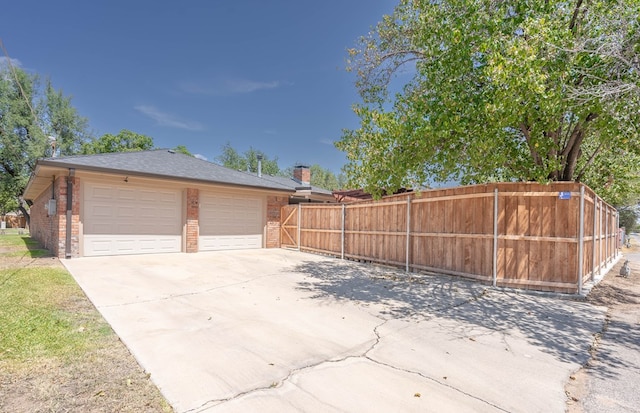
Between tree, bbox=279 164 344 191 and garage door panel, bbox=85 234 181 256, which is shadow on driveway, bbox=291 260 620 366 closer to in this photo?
garage door panel, bbox=85 234 181 256

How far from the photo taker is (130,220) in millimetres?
10703

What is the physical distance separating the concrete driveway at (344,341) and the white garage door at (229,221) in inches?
199

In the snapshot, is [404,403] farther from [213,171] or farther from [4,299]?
[213,171]

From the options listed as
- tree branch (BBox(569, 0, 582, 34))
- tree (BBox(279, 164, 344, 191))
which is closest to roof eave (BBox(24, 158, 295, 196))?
tree branch (BBox(569, 0, 582, 34))

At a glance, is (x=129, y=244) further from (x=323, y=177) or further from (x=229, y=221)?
(x=323, y=177)

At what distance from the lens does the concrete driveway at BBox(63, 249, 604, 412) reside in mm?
2691

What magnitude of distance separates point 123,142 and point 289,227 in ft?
106

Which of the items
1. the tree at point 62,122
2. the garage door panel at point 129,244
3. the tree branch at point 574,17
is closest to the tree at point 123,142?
the tree at point 62,122

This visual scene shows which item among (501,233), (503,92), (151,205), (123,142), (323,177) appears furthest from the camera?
(323,177)

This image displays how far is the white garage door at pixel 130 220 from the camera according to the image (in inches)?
395

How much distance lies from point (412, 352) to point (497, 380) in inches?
34.0

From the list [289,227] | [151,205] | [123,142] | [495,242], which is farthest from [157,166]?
[123,142]

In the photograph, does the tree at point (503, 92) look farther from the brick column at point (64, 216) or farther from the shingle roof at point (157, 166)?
the brick column at point (64, 216)

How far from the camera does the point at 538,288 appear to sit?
672cm
